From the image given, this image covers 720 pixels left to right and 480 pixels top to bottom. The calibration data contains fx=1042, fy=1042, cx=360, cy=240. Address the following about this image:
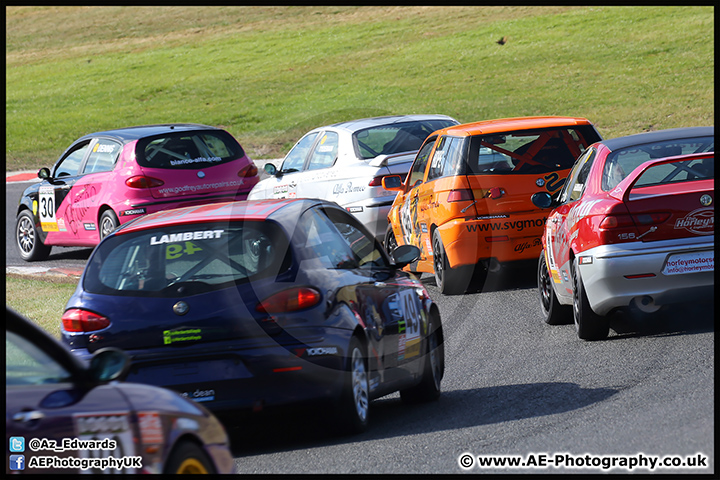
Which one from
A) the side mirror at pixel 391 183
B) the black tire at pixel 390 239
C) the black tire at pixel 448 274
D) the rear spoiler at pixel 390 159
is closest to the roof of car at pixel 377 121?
the rear spoiler at pixel 390 159

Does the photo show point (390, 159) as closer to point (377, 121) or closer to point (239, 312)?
point (377, 121)

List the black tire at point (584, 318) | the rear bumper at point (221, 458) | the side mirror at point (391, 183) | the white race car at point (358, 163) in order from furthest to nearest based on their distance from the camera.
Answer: the white race car at point (358, 163), the side mirror at point (391, 183), the black tire at point (584, 318), the rear bumper at point (221, 458)

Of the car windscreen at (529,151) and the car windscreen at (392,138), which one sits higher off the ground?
the car windscreen at (529,151)

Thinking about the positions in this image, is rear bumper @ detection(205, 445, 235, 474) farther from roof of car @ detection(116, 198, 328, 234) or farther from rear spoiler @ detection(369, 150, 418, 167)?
rear spoiler @ detection(369, 150, 418, 167)

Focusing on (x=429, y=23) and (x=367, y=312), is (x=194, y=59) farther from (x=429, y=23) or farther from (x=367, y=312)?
(x=367, y=312)

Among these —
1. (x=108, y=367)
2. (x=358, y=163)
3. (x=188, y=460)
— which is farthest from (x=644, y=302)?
(x=358, y=163)

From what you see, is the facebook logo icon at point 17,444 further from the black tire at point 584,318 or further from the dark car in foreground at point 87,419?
the black tire at point 584,318

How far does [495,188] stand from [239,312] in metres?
5.41

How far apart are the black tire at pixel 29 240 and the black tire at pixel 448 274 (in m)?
7.69

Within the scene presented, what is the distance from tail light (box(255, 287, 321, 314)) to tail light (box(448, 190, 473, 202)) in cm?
503

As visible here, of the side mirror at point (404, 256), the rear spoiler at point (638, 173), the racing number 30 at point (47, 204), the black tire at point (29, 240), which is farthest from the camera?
the black tire at point (29, 240)

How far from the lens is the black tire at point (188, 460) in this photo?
3.88 meters
